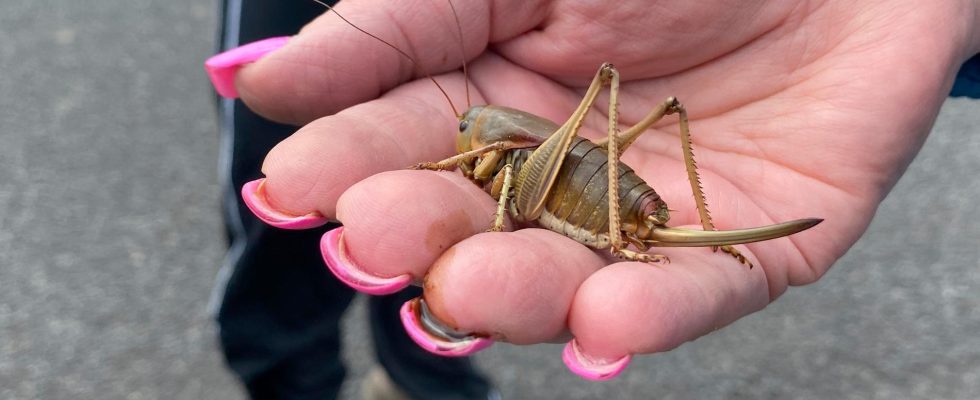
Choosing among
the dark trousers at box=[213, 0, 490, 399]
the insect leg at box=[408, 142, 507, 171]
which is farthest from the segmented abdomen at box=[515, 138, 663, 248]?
the dark trousers at box=[213, 0, 490, 399]

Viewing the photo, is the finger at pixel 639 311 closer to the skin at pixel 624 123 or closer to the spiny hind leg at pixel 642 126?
the skin at pixel 624 123

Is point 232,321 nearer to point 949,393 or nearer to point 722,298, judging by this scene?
point 722,298

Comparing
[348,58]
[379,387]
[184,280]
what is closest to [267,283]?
[379,387]

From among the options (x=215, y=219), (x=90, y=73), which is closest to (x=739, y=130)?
(x=215, y=219)

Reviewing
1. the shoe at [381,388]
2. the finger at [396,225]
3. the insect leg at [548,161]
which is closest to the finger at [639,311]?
the finger at [396,225]

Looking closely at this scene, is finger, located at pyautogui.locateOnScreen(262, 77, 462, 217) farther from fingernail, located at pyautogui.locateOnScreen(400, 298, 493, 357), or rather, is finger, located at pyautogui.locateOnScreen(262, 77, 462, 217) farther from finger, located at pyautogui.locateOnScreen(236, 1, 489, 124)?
fingernail, located at pyautogui.locateOnScreen(400, 298, 493, 357)

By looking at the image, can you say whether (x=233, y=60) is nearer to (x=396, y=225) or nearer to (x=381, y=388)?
(x=396, y=225)
